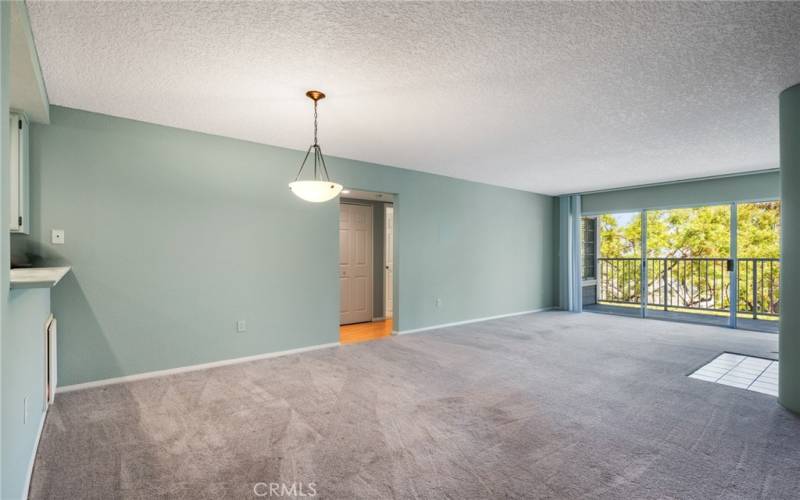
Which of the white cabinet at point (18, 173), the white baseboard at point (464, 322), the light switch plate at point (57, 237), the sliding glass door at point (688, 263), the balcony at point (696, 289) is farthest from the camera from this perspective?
the sliding glass door at point (688, 263)

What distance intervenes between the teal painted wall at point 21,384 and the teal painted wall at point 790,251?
15.7 ft

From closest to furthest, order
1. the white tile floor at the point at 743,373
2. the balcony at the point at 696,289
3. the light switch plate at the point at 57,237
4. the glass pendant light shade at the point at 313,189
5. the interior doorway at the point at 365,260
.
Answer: the glass pendant light shade at the point at 313,189
the light switch plate at the point at 57,237
the white tile floor at the point at 743,373
the balcony at the point at 696,289
the interior doorway at the point at 365,260

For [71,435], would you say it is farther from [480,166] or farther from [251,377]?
[480,166]

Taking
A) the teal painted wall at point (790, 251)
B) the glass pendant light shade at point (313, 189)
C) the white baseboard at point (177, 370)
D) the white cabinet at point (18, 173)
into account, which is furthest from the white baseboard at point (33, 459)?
the teal painted wall at point (790, 251)

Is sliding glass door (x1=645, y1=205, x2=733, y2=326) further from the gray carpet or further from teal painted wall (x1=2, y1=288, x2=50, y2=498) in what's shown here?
teal painted wall (x1=2, y1=288, x2=50, y2=498)

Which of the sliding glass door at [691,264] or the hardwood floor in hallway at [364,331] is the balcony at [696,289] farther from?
the hardwood floor in hallway at [364,331]

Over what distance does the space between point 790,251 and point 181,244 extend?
17.6ft

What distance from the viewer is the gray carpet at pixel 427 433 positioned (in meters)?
2.03

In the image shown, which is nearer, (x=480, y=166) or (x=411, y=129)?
(x=411, y=129)

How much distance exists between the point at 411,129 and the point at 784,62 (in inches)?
110

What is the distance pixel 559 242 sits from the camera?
825cm

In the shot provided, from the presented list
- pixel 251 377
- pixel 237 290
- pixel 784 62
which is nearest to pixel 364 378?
pixel 251 377

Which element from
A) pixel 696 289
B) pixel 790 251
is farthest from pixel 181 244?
pixel 696 289

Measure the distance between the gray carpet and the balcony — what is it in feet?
12.3
